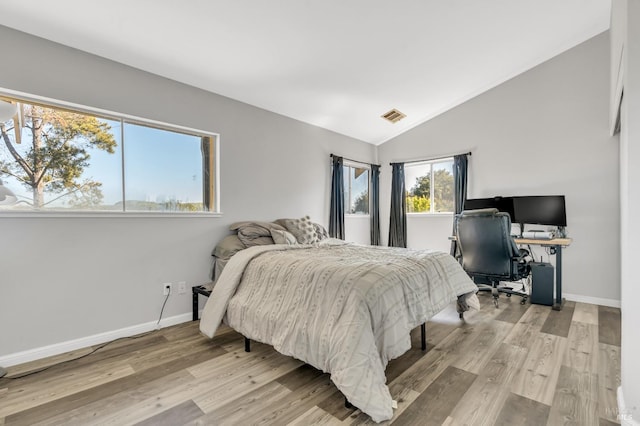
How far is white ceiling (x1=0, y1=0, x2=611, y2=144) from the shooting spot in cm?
221

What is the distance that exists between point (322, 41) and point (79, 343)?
327 centimetres

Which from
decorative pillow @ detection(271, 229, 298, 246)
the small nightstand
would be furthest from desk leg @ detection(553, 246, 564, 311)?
the small nightstand

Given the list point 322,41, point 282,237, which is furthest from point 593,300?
point 322,41

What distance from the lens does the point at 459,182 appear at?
4504 millimetres

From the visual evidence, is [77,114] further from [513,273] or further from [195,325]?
[513,273]

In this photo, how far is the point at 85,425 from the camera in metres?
1.53

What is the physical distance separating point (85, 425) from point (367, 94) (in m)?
3.93

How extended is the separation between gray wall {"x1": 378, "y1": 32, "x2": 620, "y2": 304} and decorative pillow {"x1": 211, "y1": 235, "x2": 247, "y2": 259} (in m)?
3.39

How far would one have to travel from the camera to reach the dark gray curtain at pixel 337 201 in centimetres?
464

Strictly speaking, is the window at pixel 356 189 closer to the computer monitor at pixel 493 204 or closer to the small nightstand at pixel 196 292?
the computer monitor at pixel 493 204

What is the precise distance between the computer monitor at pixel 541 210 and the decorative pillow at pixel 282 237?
9.34ft

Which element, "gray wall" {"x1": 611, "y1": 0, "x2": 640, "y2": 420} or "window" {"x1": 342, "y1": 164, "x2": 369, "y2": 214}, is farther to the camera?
"window" {"x1": 342, "y1": 164, "x2": 369, "y2": 214}

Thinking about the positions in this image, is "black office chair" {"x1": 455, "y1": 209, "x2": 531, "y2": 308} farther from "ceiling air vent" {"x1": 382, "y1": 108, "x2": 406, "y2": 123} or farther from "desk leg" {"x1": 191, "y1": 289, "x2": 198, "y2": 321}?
"desk leg" {"x1": 191, "y1": 289, "x2": 198, "y2": 321}

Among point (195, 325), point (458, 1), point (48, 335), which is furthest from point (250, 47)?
point (48, 335)
